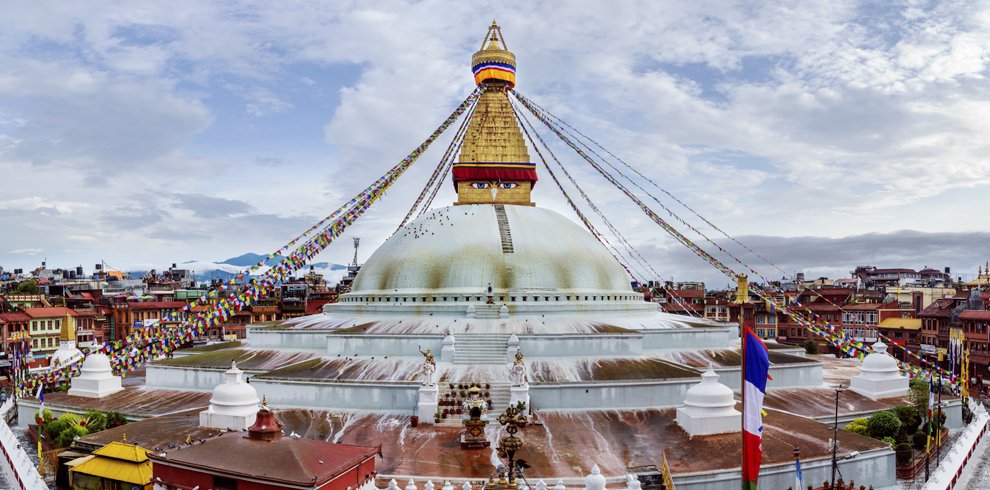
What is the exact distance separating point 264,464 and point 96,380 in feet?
45.6

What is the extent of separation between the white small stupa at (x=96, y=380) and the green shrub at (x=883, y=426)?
68.3 ft

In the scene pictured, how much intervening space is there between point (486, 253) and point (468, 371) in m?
6.53

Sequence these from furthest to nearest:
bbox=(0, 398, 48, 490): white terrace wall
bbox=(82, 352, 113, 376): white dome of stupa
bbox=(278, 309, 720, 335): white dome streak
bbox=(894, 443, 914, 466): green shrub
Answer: bbox=(278, 309, 720, 335): white dome streak
bbox=(82, 352, 113, 376): white dome of stupa
bbox=(894, 443, 914, 466): green shrub
bbox=(0, 398, 48, 490): white terrace wall

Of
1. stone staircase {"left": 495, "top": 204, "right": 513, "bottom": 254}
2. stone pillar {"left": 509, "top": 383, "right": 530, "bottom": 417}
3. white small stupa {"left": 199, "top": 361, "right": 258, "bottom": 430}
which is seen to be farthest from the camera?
stone staircase {"left": 495, "top": 204, "right": 513, "bottom": 254}

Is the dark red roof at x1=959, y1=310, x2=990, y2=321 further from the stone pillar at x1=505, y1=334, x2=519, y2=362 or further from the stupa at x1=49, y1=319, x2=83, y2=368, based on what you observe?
the stupa at x1=49, y1=319, x2=83, y2=368

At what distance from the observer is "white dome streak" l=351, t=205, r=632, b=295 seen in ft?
81.5

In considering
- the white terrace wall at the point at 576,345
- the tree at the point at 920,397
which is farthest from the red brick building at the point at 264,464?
the tree at the point at 920,397

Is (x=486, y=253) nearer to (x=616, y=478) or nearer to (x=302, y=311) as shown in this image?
(x=616, y=478)

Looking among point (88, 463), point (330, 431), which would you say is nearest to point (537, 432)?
point (330, 431)

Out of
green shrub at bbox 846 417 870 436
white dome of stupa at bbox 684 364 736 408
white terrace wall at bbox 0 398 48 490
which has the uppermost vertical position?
white dome of stupa at bbox 684 364 736 408

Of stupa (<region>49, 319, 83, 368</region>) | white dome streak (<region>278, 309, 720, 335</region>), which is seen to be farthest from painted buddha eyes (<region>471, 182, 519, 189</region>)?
stupa (<region>49, 319, 83, 368</region>)

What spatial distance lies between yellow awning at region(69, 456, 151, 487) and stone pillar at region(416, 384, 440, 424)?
20.8 feet

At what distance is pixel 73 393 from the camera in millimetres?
22094

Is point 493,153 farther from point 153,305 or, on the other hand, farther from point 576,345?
point 153,305
